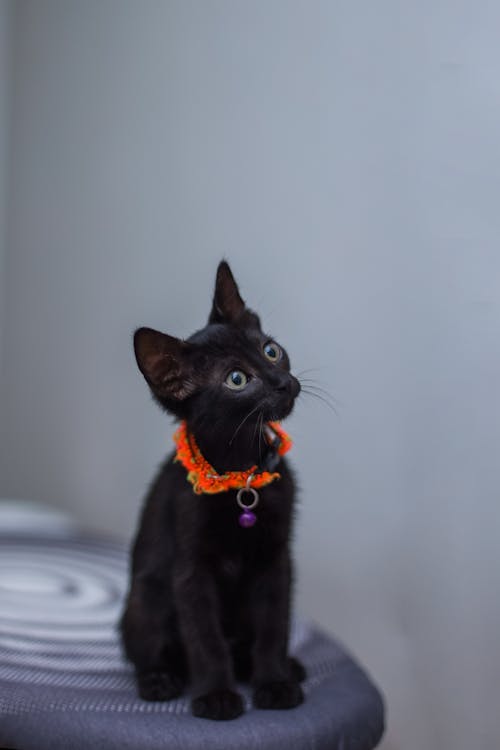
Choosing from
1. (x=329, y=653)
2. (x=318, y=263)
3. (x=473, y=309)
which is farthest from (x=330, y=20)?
(x=329, y=653)

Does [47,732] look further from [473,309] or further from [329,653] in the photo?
[473,309]

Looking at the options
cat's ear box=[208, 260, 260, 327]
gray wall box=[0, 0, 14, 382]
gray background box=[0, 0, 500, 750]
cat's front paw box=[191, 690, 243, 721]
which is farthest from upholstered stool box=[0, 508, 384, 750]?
gray wall box=[0, 0, 14, 382]

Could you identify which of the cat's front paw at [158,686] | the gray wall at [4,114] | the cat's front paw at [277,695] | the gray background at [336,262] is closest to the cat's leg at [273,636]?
the cat's front paw at [277,695]

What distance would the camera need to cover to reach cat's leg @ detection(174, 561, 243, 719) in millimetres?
1006

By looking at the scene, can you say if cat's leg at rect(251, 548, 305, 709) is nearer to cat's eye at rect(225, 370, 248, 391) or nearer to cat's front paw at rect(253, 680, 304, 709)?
cat's front paw at rect(253, 680, 304, 709)

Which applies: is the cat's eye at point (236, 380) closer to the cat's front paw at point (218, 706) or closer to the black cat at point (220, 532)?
the black cat at point (220, 532)

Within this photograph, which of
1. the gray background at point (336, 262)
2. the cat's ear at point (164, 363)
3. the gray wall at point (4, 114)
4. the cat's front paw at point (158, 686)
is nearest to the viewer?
the cat's ear at point (164, 363)

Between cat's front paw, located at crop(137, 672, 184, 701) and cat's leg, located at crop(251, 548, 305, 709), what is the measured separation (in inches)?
4.2

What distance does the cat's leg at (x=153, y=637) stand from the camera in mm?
1125

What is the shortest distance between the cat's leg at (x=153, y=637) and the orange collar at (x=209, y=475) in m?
0.19

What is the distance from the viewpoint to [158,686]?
109cm

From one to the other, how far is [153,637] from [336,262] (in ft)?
2.73

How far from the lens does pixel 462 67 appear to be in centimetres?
138

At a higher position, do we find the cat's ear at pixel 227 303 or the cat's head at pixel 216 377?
the cat's ear at pixel 227 303
